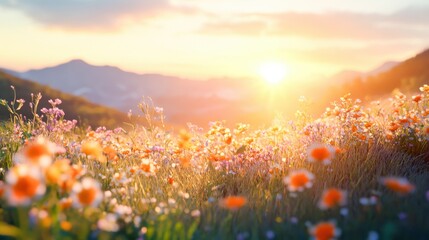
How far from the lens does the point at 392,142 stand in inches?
231

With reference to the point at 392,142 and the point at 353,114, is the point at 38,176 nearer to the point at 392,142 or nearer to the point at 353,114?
the point at 353,114

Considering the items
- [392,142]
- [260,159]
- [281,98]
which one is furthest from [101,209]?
[281,98]

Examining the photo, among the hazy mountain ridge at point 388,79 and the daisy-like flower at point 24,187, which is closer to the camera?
the daisy-like flower at point 24,187

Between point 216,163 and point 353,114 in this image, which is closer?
point 216,163

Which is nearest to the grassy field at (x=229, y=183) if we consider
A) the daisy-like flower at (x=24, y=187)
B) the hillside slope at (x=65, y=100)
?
the daisy-like flower at (x=24, y=187)

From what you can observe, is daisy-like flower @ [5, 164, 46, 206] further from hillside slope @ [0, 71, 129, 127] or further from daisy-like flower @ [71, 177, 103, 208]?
hillside slope @ [0, 71, 129, 127]

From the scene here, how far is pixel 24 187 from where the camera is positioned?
207 cm

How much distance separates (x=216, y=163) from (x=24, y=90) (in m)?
31.6

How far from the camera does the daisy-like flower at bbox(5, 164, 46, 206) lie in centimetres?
204

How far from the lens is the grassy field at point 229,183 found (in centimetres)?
249

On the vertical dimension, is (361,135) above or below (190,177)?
above

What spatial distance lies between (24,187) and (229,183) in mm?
2872

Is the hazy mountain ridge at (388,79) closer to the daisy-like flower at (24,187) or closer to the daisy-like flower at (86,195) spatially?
the daisy-like flower at (86,195)

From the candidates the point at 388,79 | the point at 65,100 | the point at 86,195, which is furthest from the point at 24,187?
the point at 65,100
